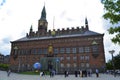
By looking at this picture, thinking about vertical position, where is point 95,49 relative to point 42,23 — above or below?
below

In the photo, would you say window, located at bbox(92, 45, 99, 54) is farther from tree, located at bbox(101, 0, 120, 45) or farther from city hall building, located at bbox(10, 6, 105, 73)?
tree, located at bbox(101, 0, 120, 45)

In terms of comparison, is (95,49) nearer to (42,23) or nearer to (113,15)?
(42,23)

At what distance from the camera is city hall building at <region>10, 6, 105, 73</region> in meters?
50.2

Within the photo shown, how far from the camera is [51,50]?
57.1 m

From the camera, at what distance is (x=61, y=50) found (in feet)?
186

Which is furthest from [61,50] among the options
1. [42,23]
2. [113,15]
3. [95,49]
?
[113,15]

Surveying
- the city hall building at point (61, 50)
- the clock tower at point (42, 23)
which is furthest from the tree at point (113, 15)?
the clock tower at point (42, 23)

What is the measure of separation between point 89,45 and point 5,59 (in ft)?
290

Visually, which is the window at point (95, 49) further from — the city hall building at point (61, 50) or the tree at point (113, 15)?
the tree at point (113, 15)

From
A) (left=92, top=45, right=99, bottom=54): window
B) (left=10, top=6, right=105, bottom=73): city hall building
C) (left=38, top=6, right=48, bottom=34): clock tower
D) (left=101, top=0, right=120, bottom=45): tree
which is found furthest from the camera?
(left=38, top=6, right=48, bottom=34): clock tower

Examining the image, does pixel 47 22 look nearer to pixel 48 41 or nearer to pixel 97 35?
pixel 48 41

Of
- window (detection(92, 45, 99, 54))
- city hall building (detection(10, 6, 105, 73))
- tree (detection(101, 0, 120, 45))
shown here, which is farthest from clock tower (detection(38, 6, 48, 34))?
tree (detection(101, 0, 120, 45))

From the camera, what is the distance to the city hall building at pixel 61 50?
165ft

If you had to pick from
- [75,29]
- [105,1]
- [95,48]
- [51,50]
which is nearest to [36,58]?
[51,50]
